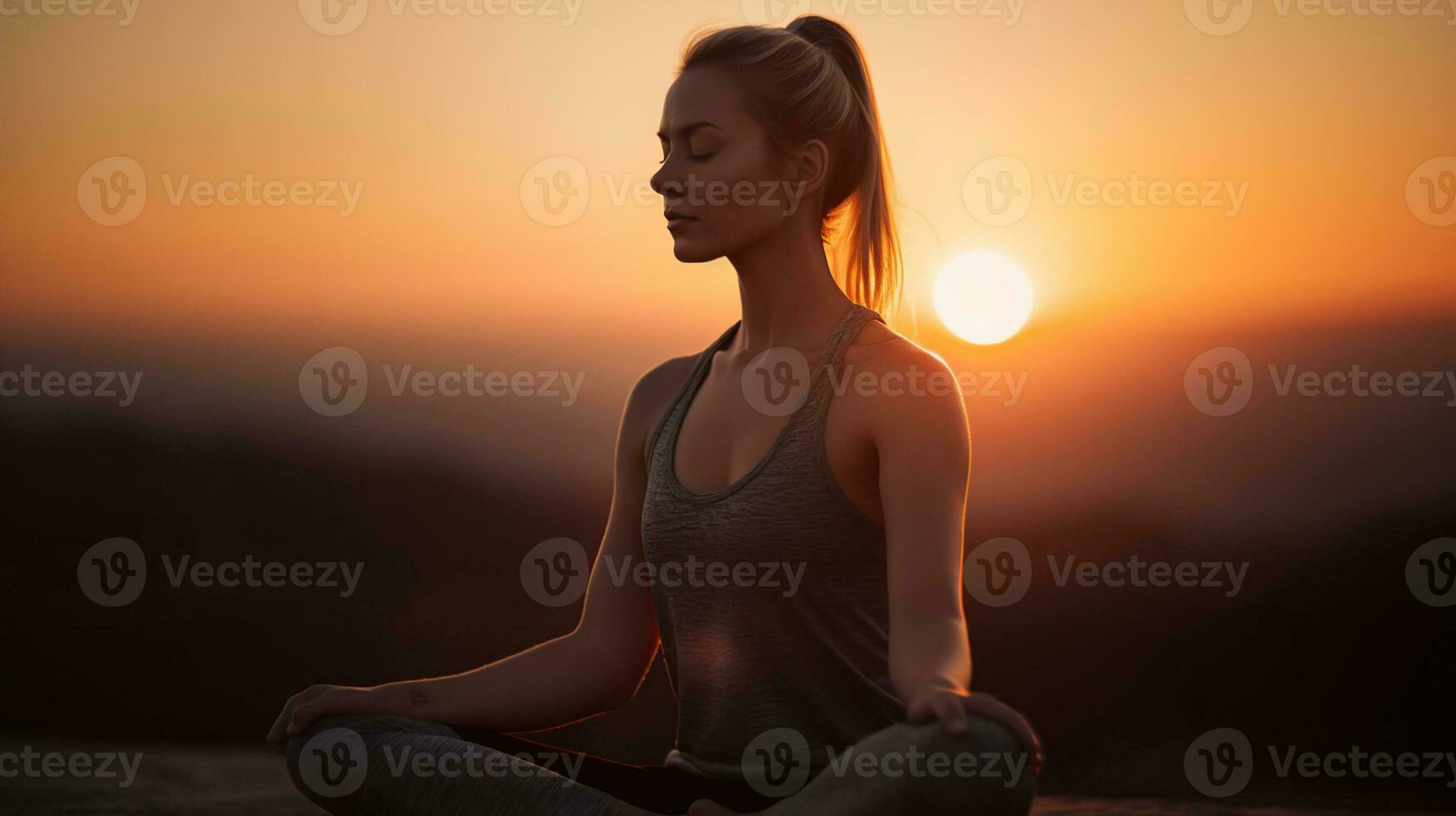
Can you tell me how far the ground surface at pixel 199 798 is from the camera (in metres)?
3.50

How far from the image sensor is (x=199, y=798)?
12.1 feet

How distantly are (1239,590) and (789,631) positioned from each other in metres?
3.93

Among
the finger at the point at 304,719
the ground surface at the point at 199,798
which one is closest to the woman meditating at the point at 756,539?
the finger at the point at 304,719

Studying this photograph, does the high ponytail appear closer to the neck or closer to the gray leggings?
the neck

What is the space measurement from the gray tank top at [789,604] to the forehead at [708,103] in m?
0.42

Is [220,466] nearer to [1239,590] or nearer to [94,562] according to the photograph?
[94,562]

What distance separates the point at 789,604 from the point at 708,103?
80 centimetres

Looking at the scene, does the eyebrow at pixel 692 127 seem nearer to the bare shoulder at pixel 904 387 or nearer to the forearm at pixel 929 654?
the bare shoulder at pixel 904 387

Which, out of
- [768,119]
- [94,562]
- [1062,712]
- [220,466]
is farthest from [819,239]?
[220,466]

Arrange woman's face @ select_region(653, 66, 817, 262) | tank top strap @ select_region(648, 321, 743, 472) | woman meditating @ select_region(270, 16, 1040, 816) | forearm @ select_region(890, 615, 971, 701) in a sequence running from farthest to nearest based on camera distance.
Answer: tank top strap @ select_region(648, 321, 743, 472)
woman's face @ select_region(653, 66, 817, 262)
woman meditating @ select_region(270, 16, 1040, 816)
forearm @ select_region(890, 615, 971, 701)

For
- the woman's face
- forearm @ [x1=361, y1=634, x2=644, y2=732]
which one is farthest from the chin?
forearm @ [x1=361, y1=634, x2=644, y2=732]

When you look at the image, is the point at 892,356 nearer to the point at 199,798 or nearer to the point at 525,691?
the point at 525,691

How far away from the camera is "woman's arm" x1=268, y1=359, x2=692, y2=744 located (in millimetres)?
1831

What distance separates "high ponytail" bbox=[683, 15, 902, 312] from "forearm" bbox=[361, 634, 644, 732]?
0.78 metres
